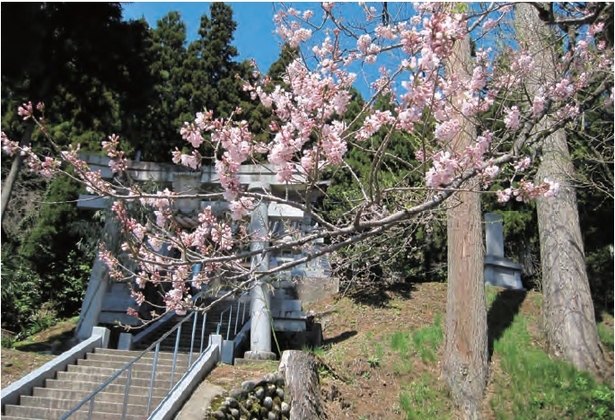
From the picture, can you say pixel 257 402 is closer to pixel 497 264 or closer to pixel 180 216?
pixel 180 216

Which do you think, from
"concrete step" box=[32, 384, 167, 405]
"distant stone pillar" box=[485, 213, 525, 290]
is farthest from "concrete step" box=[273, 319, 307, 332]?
"distant stone pillar" box=[485, 213, 525, 290]

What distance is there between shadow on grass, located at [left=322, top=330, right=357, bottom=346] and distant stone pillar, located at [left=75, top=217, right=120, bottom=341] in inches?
155

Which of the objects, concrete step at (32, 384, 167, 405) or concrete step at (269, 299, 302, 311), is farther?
concrete step at (269, 299, 302, 311)

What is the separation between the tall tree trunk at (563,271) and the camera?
294 inches

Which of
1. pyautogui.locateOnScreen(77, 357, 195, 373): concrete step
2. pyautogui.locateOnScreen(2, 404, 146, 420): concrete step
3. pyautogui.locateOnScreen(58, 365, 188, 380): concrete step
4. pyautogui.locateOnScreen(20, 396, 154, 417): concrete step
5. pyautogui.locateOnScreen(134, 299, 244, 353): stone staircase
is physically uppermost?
pyautogui.locateOnScreen(134, 299, 244, 353): stone staircase

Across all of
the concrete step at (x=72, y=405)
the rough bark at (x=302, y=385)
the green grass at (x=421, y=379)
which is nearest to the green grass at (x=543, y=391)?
the green grass at (x=421, y=379)

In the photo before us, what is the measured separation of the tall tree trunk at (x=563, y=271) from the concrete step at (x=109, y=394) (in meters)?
5.35

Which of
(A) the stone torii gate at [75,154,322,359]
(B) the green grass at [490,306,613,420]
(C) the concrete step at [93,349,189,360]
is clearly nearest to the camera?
(B) the green grass at [490,306,613,420]

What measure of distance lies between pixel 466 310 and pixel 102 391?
15.7 feet

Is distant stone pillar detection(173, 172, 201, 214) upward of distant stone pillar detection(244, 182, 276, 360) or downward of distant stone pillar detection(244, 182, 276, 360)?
upward

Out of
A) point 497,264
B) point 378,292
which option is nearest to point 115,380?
point 378,292

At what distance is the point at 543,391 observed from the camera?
7078mm

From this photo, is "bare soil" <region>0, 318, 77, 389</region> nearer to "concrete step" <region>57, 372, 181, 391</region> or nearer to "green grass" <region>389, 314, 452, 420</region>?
"concrete step" <region>57, 372, 181, 391</region>

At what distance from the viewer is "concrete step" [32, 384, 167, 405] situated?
666cm
